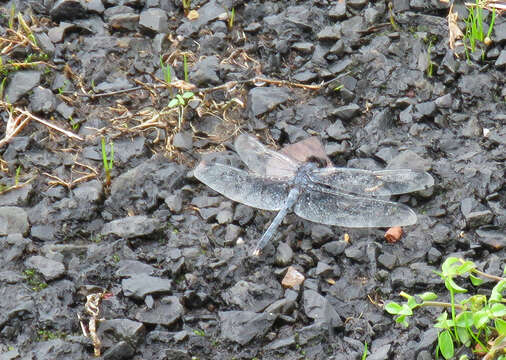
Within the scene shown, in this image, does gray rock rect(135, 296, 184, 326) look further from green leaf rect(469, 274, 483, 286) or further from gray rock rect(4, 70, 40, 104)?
gray rock rect(4, 70, 40, 104)

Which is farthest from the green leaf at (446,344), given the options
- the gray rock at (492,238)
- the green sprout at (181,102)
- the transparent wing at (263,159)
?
the green sprout at (181,102)

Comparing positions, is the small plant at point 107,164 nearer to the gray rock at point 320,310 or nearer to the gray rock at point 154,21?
the gray rock at point 154,21

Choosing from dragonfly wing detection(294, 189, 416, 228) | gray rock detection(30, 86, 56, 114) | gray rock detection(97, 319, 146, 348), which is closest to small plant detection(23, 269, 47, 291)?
gray rock detection(97, 319, 146, 348)

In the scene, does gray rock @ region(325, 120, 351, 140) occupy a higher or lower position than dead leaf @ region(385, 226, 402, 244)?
higher

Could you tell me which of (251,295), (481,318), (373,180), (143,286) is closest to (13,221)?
(143,286)

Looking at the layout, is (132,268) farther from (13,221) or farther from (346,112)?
(346,112)

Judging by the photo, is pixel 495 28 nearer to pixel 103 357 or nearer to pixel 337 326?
pixel 337 326
